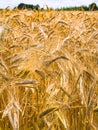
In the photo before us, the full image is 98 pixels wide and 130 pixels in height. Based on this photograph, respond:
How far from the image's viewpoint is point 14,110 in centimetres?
132

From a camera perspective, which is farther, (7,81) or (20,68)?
(20,68)

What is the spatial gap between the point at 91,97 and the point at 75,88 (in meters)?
0.25

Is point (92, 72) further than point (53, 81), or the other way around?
point (53, 81)

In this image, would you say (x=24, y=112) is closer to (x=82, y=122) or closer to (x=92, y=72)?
(x=82, y=122)

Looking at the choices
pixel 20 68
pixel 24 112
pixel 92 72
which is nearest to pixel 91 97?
pixel 92 72

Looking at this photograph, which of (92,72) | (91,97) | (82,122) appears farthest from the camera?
(82,122)

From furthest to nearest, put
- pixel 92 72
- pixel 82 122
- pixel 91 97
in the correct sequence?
1. pixel 82 122
2. pixel 92 72
3. pixel 91 97

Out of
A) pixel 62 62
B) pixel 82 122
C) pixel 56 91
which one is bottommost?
pixel 82 122

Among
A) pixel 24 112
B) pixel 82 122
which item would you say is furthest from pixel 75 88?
pixel 24 112

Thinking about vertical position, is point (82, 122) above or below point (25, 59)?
below

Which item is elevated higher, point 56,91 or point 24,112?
point 56,91

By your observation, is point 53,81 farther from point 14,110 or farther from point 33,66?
point 14,110

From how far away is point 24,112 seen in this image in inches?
67.3

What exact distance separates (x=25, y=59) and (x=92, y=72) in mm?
273
